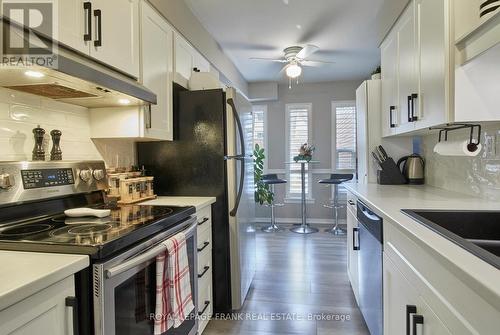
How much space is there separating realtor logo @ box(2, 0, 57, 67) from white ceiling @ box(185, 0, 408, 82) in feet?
5.46

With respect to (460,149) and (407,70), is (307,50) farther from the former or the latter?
(460,149)

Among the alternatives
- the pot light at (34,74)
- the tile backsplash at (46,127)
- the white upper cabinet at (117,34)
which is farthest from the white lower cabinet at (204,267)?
the pot light at (34,74)

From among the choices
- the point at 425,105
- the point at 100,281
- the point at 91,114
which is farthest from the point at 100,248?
the point at 425,105

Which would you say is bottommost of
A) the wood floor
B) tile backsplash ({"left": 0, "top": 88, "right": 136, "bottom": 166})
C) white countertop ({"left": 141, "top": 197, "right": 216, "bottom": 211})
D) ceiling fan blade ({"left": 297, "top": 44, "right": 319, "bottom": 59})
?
the wood floor

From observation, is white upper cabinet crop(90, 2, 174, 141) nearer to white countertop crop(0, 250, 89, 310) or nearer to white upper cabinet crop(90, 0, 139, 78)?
white upper cabinet crop(90, 0, 139, 78)

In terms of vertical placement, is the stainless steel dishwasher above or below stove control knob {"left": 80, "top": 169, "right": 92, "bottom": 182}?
below

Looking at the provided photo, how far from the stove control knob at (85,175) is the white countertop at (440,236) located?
1.60 meters

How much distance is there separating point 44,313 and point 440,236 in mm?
1218

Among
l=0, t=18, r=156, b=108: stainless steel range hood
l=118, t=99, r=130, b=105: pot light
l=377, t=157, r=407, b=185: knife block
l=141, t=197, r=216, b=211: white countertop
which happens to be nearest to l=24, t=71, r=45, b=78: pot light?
l=0, t=18, r=156, b=108: stainless steel range hood

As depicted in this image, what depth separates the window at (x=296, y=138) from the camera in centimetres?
531

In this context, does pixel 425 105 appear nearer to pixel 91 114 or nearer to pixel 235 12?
pixel 235 12

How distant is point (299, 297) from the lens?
257 centimetres

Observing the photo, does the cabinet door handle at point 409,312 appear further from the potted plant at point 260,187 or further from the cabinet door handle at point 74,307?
the potted plant at point 260,187

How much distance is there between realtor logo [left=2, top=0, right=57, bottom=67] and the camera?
3.25ft
